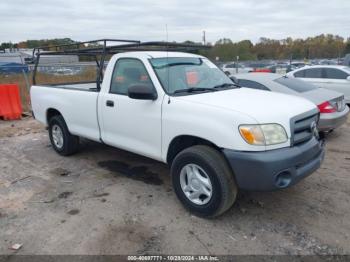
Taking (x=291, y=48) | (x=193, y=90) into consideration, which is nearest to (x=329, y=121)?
(x=193, y=90)

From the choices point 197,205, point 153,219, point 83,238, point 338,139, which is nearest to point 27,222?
point 83,238

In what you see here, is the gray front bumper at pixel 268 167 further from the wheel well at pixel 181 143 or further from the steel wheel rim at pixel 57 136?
the steel wheel rim at pixel 57 136

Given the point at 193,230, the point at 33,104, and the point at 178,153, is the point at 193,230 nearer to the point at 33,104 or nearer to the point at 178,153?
the point at 178,153

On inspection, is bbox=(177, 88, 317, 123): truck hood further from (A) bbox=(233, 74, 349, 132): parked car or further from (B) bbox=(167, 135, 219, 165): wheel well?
(A) bbox=(233, 74, 349, 132): parked car

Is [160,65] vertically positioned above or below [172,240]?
above

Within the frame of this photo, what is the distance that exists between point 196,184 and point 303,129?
1319 millimetres

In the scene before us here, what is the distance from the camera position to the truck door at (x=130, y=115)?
4.14 meters

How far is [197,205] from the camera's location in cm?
374

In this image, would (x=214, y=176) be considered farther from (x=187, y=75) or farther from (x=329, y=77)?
(x=329, y=77)

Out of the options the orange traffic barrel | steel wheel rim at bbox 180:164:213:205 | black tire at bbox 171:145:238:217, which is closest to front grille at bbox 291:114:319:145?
black tire at bbox 171:145:238:217

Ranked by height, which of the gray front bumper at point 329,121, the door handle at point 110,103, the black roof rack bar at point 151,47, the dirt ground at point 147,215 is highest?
the black roof rack bar at point 151,47

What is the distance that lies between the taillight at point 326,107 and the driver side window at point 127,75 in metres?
3.77

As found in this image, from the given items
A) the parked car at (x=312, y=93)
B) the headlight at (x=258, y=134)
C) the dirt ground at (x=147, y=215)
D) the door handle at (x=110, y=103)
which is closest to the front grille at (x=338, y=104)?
the parked car at (x=312, y=93)

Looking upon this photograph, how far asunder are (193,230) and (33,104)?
15.3ft
